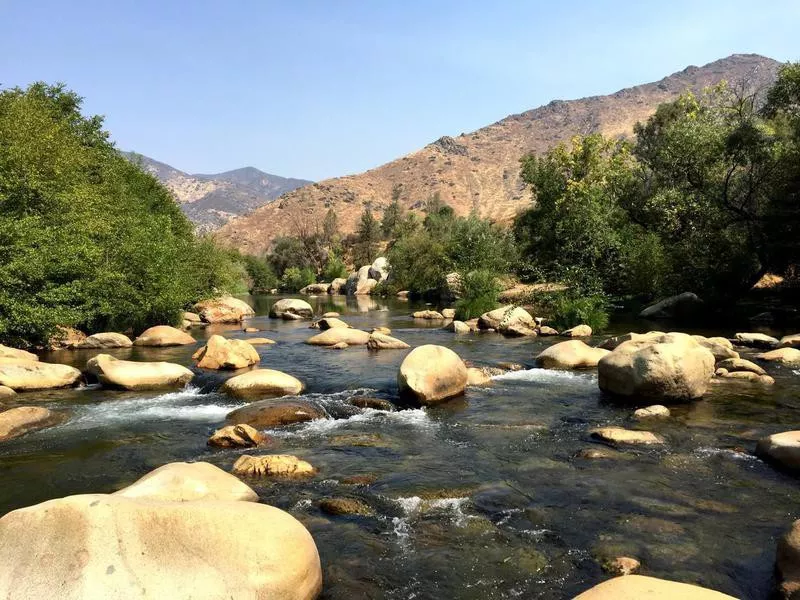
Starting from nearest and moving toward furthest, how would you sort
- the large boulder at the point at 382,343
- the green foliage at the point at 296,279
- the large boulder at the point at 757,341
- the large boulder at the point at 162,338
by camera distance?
the large boulder at the point at 757,341, the large boulder at the point at 382,343, the large boulder at the point at 162,338, the green foliage at the point at 296,279

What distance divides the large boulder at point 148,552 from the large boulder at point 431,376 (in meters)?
8.05

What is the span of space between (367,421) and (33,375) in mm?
9907

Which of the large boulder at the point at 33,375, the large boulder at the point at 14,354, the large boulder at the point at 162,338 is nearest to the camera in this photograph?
the large boulder at the point at 33,375

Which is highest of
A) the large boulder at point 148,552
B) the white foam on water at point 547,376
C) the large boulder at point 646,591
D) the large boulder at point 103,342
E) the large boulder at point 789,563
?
the large boulder at point 148,552

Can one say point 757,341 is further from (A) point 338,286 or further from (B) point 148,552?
(A) point 338,286

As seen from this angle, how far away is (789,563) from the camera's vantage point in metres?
5.70

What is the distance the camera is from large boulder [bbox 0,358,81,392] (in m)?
15.2

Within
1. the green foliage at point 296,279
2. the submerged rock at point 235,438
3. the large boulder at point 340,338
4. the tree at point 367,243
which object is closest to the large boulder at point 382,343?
the large boulder at point 340,338

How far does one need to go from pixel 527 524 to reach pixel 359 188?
14898cm

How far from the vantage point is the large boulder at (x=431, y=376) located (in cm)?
1348

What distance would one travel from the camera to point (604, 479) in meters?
8.58

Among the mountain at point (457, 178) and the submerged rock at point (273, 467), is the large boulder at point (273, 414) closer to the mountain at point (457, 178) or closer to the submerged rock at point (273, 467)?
the submerged rock at point (273, 467)

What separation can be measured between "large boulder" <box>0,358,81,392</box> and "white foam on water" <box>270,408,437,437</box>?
26.5ft

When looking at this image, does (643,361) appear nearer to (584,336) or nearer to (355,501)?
(355,501)
